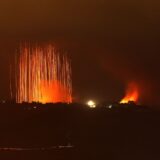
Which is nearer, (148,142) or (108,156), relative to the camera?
(108,156)

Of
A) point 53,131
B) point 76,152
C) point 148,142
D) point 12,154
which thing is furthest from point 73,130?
point 12,154

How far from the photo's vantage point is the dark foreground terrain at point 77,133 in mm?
30927

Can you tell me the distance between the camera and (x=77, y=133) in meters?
40.7

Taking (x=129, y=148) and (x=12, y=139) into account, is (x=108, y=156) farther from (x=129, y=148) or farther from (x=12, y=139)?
(x=12, y=139)

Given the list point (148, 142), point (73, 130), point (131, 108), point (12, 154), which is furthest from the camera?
point (131, 108)

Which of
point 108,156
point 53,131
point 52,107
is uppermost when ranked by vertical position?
point 52,107

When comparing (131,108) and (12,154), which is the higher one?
(131,108)

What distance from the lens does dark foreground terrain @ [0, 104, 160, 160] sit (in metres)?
30.9

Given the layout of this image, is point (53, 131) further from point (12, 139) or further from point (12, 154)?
point (12, 154)

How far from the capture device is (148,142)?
36531 millimetres

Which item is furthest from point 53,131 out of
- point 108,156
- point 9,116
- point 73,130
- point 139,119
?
point 108,156

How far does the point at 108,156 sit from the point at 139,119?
1490 centimetres

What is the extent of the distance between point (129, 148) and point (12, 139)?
8916 mm

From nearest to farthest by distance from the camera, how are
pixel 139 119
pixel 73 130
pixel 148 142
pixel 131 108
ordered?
pixel 148 142 → pixel 73 130 → pixel 139 119 → pixel 131 108
